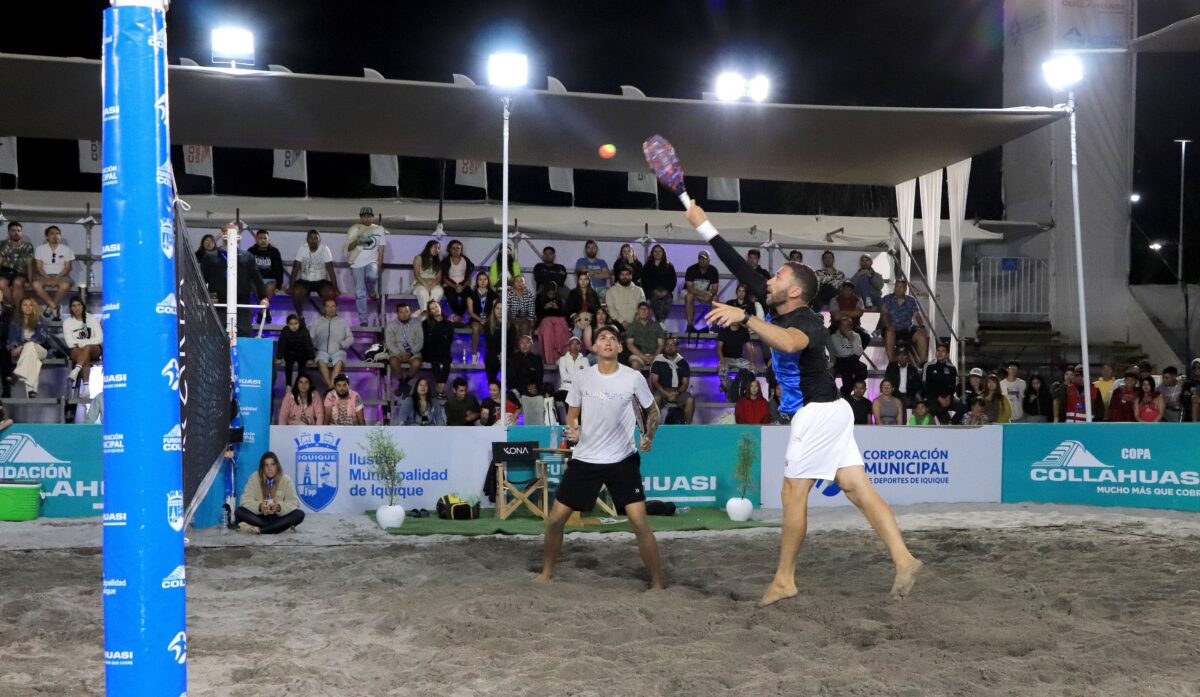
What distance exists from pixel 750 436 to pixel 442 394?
4.69 m

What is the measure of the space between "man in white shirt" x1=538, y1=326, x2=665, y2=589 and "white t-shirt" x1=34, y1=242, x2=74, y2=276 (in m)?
11.1

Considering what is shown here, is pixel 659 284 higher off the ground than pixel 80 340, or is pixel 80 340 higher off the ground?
A: pixel 659 284

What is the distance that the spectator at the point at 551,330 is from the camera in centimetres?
1639

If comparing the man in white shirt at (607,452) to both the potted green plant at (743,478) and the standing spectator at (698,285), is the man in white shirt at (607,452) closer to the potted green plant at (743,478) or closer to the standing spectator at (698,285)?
the potted green plant at (743,478)

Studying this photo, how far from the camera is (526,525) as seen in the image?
1124 cm

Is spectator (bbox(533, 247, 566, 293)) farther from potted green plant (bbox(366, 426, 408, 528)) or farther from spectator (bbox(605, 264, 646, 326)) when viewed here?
potted green plant (bbox(366, 426, 408, 528))

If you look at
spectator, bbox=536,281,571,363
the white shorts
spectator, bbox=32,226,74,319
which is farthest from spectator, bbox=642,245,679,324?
the white shorts

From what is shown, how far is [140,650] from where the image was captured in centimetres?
279

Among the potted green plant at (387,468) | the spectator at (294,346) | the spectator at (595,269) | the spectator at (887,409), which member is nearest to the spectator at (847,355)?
the spectator at (887,409)

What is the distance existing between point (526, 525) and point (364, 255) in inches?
280

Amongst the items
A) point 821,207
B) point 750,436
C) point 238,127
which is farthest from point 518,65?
point 821,207

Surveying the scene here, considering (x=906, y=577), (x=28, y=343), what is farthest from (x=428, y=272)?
(x=906, y=577)

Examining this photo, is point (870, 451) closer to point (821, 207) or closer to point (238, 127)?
point (238, 127)

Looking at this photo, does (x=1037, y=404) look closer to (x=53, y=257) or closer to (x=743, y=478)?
(x=743, y=478)
